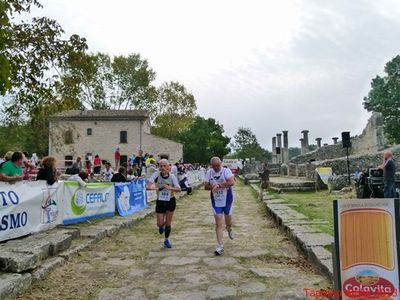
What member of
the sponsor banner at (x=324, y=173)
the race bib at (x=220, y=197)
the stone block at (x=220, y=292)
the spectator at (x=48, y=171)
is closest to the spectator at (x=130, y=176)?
the spectator at (x=48, y=171)

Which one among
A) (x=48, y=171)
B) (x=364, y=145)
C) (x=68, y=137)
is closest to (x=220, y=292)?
(x=48, y=171)

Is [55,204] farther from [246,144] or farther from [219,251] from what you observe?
[246,144]

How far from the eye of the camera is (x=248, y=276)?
5.38 metres

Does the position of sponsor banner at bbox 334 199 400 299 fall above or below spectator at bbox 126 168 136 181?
below

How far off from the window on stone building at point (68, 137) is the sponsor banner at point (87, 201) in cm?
3592

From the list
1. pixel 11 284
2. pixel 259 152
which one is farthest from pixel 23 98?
pixel 259 152

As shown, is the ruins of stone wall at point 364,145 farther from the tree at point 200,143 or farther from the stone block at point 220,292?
the stone block at point 220,292

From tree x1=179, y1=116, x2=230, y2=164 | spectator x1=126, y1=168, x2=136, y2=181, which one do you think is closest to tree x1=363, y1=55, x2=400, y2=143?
tree x1=179, y1=116, x2=230, y2=164

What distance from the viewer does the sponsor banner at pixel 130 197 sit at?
1148 cm

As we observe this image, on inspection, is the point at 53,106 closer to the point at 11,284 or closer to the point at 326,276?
the point at 11,284

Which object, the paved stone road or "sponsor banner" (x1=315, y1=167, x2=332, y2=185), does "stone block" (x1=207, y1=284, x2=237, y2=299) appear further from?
"sponsor banner" (x1=315, y1=167, x2=332, y2=185)

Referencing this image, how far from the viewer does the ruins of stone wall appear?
98.5 ft

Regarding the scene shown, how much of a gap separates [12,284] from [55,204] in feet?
12.1

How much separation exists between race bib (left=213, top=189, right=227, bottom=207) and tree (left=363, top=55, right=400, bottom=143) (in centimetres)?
3871
